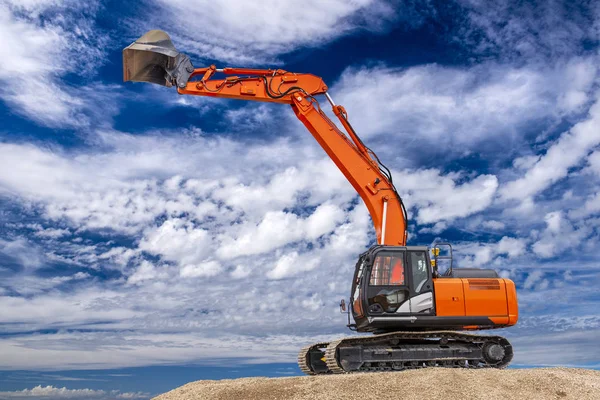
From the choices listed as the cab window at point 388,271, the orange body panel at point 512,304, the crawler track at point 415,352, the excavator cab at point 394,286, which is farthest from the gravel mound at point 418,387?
the cab window at point 388,271

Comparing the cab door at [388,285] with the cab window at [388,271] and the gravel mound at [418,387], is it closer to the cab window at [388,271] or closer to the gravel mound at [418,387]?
the cab window at [388,271]

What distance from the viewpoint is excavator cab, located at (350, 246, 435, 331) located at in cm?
1360

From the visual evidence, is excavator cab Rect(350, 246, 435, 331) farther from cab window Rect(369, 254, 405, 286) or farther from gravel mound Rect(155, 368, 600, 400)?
gravel mound Rect(155, 368, 600, 400)

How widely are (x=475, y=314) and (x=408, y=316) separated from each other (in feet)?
5.04

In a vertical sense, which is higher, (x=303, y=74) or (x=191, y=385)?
(x=303, y=74)

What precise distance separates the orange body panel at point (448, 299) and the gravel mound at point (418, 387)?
132 cm

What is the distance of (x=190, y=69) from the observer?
15047 millimetres

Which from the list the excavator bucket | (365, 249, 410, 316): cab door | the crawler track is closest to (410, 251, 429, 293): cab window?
(365, 249, 410, 316): cab door

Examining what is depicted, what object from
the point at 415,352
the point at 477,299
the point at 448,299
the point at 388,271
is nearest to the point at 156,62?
the point at 388,271

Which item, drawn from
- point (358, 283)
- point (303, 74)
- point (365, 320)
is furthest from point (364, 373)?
point (303, 74)

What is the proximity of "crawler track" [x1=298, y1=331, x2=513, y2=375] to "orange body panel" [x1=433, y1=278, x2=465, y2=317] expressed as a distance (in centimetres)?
48

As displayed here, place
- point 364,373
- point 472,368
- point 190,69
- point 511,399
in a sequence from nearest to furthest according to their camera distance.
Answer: point 511,399 < point 364,373 < point 472,368 < point 190,69

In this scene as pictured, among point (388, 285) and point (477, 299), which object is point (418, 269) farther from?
point (477, 299)

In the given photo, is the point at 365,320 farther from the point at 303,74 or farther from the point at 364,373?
the point at 303,74
